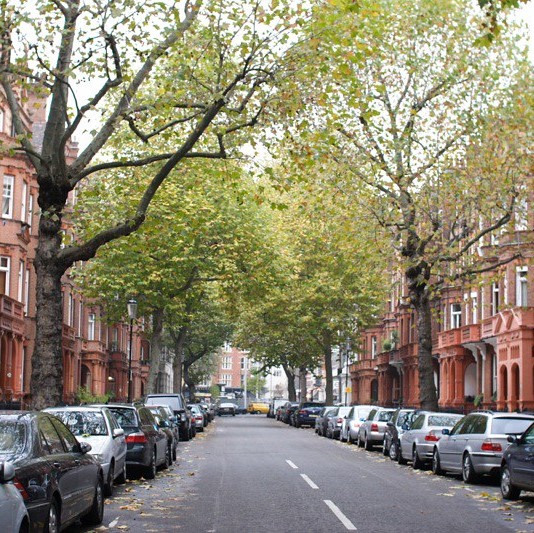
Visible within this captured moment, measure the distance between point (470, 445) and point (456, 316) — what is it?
40087 millimetres

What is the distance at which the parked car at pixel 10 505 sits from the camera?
313 inches

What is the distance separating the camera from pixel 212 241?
144ft

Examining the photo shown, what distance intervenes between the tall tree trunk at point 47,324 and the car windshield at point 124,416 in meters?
1.73

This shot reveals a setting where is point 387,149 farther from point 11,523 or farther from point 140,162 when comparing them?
point 11,523

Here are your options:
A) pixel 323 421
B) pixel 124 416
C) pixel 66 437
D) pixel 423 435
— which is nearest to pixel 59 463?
pixel 66 437

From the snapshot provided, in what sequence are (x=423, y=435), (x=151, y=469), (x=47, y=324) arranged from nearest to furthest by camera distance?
(x=151, y=469) < (x=47, y=324) < (x=423, y=435)

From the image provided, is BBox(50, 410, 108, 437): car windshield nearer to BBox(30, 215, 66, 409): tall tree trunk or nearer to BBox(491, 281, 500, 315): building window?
BBox(30, 215, 66, 409): tall tree trunk

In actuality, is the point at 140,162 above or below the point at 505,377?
above

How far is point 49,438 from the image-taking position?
1109cm

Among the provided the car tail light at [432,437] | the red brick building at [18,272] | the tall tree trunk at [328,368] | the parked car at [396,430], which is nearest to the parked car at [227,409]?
the tall tree trunk at [328,368]

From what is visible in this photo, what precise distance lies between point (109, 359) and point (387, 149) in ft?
146

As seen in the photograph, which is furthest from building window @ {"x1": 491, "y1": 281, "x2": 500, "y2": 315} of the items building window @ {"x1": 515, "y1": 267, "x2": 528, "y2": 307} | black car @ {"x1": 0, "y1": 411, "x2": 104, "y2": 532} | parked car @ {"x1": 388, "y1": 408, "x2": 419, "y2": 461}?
black car @ {"x1": 0, "y1": 411, "x2": 104, "y2": 532}

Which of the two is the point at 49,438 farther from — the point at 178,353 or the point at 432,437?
the point at 178,353

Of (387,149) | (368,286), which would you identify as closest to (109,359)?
(368,286)
